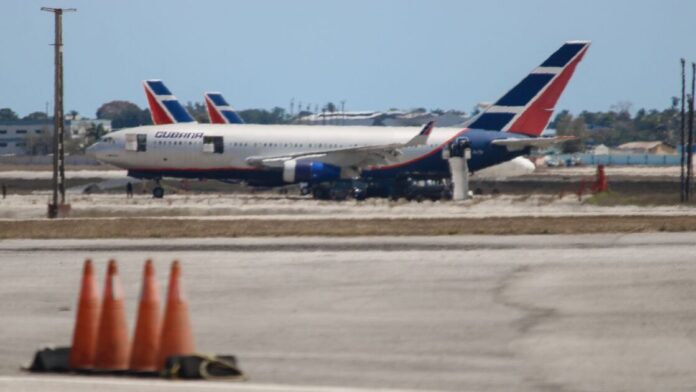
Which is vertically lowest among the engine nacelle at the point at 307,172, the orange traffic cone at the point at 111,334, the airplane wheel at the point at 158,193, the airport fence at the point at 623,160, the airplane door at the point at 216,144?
the airport fence at the point at 623,160

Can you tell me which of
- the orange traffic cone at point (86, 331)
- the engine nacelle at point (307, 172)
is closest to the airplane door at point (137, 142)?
the engine nacelle at point (307, 172)

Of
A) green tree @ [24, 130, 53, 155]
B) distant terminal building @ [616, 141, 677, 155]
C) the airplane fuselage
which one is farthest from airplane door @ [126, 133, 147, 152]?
green tree @ [24, 130, 53, 155]

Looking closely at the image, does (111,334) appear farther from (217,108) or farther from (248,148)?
(217,108)

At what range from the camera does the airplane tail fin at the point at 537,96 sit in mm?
60312

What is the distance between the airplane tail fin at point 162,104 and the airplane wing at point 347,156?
551 inches

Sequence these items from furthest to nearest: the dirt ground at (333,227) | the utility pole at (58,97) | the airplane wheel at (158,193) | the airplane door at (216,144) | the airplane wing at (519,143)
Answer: the airplane door at (216,144) < the airplane wheel at (158,193) < the airplane wing at (519,143) < the utility pole at (58,97) < the dirt ground at (333,227)

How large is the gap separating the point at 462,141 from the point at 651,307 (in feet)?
143

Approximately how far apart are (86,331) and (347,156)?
4841cm

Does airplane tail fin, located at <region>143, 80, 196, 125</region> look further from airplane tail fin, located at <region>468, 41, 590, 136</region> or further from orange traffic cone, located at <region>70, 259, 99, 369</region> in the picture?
orange traffic cone, located at <region>70, 259, 99, 369</region>

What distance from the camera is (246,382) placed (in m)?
12.3

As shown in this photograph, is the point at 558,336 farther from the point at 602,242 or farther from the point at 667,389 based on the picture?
the point at 602,242

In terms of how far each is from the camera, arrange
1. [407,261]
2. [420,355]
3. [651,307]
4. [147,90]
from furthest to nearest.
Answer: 1. [147,90]
2. [407,261]
3. [651,307]
4. [420,355]

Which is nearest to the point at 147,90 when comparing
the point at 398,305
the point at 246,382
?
the point at 398,305

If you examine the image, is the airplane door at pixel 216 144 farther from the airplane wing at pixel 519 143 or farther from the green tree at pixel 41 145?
the green tree at pixel 41 145
